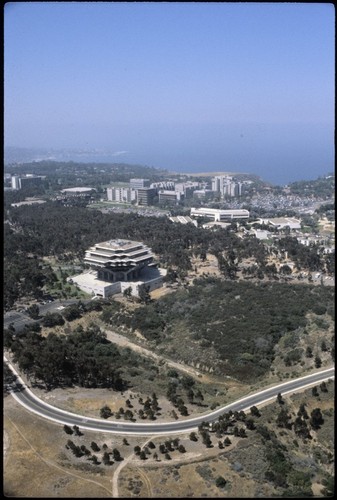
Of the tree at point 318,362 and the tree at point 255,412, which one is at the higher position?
the tree at point 318,362

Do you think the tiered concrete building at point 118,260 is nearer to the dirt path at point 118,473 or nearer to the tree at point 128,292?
the tree at point 128,292

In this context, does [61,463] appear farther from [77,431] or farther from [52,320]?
[52,320]

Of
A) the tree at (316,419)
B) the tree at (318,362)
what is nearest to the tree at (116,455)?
the tree at (316,419)

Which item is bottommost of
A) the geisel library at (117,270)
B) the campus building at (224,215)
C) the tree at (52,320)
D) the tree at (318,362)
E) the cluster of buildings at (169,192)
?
the tree at (318,362)

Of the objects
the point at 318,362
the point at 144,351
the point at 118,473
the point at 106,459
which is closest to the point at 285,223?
the point at 144,351

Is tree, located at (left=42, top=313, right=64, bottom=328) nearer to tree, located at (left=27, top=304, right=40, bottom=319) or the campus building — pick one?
tree, located at (left=27, top=304, right=40, bottom=319)

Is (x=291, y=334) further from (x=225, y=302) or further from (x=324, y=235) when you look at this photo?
(x=324, y=235)
